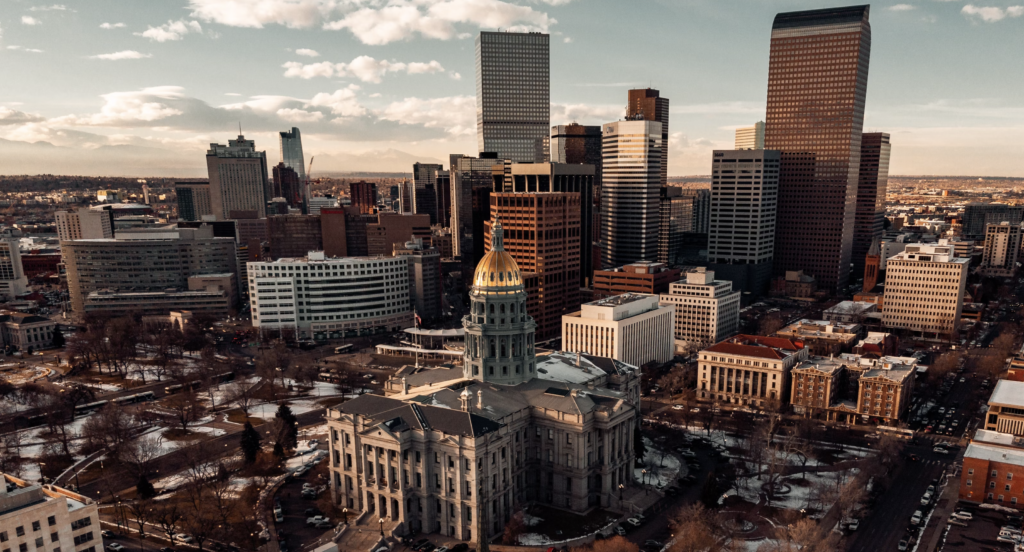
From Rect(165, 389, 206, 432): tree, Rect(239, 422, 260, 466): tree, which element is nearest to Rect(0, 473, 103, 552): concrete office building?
Rect(239, 422, 260, 466): tree

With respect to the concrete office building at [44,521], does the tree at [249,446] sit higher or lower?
lower

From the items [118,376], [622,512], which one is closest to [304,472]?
[622,512]

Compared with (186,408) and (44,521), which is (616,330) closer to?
(186,408)

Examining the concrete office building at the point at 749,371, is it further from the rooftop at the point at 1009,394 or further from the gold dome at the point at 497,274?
the gold dome at the point at 497,274

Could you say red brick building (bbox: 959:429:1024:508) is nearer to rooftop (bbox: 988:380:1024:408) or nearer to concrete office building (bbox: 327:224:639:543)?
rooftop (bbox: 988:380:1024:408)

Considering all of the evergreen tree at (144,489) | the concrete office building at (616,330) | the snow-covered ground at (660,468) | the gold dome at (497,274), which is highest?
the gold dome at (497,274)

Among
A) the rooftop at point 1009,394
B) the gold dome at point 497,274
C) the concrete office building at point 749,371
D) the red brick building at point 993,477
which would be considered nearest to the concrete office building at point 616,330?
the concrete office building at point 749,371
